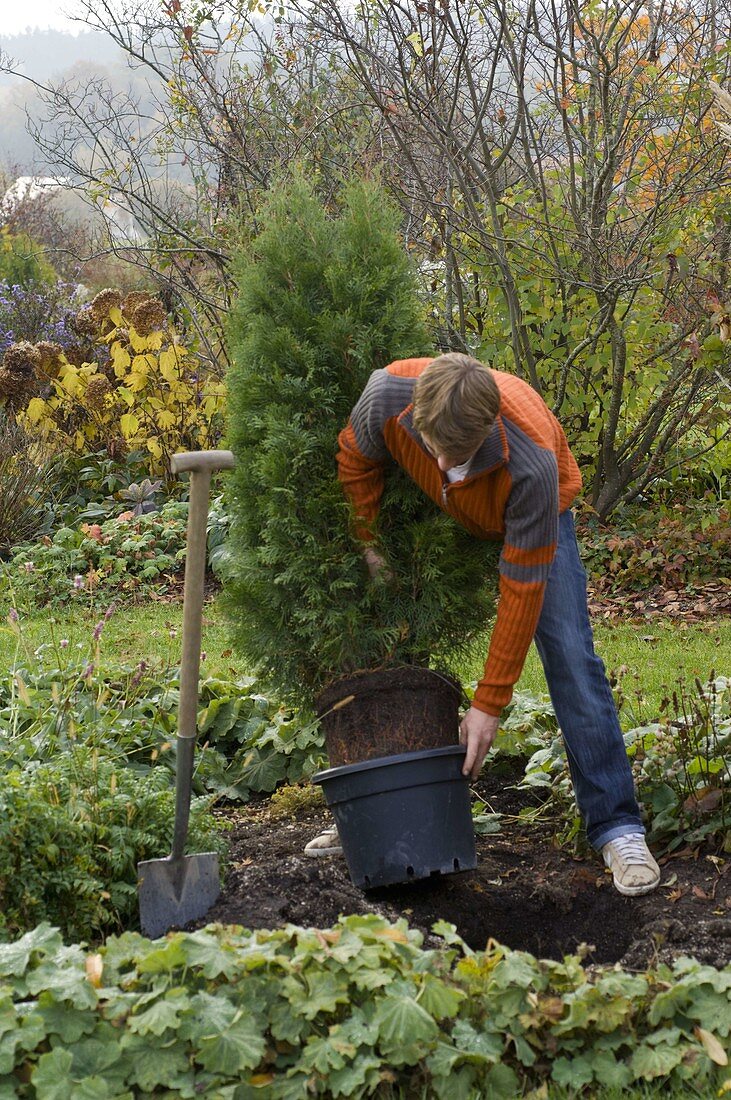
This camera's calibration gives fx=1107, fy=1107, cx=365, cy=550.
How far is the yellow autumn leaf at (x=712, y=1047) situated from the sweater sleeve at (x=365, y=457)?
58.6 inches

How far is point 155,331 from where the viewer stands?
30.0 feet

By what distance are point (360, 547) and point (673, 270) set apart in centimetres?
430

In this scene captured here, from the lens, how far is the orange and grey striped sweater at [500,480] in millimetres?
2771

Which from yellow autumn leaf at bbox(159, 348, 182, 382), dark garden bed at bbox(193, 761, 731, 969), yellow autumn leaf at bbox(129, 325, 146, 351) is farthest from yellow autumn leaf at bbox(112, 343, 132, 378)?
dark garden bed at bbox(193, 761, 731, 969)

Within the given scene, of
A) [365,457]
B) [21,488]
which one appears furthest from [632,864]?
[21,488]

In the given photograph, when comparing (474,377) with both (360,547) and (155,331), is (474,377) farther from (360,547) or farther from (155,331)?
(155,331)

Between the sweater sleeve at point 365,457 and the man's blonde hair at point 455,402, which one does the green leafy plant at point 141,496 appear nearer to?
the sweater sleeve at point 365,457

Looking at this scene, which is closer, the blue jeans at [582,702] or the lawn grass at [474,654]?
the blue jeans at [582,702]

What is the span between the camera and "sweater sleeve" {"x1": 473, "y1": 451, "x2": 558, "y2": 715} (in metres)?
2.78

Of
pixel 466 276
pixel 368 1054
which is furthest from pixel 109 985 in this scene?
pixel 466 276

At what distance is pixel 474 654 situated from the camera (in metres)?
4.91

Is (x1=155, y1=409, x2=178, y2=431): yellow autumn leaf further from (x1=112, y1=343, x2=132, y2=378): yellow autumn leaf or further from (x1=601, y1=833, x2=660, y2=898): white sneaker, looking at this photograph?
(x1=601, y1=833, x2=660, y2=898): white sneaker

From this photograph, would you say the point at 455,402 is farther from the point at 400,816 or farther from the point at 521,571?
the point at 400,816

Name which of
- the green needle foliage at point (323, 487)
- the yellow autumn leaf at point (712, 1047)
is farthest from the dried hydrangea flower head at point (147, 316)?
the yellow autumn leaf at point (712, 1047)
